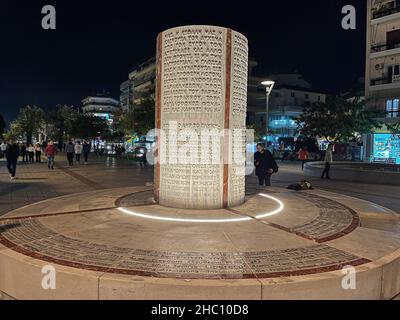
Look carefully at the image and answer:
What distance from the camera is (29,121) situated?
72.2m

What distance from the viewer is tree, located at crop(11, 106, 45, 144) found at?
237 feet

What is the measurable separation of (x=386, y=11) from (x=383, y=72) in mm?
5130

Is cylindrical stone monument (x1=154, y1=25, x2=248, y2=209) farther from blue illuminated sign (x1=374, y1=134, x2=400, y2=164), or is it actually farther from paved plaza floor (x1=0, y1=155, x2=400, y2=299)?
blue illuminated sign (x1=374, y1=134, x2=400, y2=164)

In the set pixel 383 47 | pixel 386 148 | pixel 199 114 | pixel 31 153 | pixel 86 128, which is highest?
pixel 383 47

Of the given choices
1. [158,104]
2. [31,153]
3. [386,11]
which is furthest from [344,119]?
[31,153]

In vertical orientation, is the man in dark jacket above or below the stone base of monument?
above

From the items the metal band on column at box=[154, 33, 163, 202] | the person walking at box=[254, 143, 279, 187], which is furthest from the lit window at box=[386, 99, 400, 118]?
the metal band on column at box=[154, 33, 163, 202]

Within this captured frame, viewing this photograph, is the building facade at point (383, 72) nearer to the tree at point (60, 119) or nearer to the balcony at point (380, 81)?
the balcony at point (380, 81)

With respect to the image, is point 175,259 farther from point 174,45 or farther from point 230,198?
point 174,45

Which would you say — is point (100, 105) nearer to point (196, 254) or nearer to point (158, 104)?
point (158, 104)

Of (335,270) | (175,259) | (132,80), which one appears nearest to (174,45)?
(175,259)

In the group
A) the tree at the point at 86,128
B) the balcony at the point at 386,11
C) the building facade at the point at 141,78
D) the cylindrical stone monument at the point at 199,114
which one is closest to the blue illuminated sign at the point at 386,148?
the balcony at the point at 386,11

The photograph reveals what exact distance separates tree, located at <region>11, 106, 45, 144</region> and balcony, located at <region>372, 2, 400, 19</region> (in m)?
64.5

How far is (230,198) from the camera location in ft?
25.1
